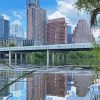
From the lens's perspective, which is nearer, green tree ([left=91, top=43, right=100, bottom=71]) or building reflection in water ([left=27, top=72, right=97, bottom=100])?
green tree ([left=91, top=43, right=100, bottom=71])

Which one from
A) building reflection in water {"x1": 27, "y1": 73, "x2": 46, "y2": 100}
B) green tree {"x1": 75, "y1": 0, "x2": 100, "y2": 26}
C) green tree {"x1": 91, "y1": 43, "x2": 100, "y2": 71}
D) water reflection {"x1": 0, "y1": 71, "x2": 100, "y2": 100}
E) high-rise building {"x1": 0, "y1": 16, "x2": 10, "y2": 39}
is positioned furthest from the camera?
building reflection in water {"x1": 27, "y1": 73, "x2": 46, "y2": 100}

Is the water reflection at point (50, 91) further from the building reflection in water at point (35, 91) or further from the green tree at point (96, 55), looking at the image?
the green tree at point (96, 55)

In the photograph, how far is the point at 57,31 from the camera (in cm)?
7831

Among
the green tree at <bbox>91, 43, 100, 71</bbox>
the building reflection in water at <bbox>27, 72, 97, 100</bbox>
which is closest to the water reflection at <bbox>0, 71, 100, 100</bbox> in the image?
the building reflection in water at <bbox>27, 72, 97, 100</bbox>

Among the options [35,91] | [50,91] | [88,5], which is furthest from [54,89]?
[88,5]

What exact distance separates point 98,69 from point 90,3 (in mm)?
1482

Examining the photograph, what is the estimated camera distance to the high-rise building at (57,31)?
7400cm

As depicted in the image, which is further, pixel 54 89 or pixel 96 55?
pixel 54 89

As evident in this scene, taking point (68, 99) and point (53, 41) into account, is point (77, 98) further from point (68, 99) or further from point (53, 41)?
point (53, 41)

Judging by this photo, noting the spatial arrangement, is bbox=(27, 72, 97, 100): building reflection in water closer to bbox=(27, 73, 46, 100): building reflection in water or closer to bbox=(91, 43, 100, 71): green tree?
bbox=(27, 73, 46, 100): building reflection in water

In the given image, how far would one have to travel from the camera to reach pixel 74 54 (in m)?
72.5

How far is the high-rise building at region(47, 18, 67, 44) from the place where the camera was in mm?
74000

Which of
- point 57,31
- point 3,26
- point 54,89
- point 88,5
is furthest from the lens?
point 57,31

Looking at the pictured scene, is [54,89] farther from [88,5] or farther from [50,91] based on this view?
[88,5]
